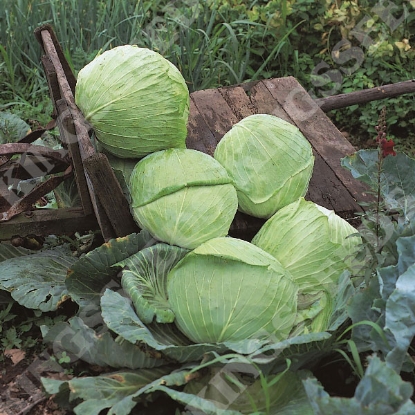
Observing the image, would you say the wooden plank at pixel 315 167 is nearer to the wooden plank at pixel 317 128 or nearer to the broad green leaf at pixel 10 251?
the wooden plank at pixel 317 128

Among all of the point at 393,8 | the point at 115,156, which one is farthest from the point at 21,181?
the point at 393,8

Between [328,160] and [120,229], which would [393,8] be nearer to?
[328,160]

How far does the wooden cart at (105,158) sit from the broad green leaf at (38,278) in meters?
0.13

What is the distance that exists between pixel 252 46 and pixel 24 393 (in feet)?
10.2

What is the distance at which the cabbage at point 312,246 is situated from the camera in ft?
6.81

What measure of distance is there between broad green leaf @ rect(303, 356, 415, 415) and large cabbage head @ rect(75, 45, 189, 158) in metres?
1.19

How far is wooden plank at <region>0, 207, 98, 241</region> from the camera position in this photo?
2322 mm

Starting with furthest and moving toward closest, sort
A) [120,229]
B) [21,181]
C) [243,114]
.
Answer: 1. [243,114]
2. [21,181]
3. [120,229]

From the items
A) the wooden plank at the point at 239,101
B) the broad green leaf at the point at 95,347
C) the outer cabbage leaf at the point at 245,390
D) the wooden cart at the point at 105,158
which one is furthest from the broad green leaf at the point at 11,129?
the outer cabbage leaf at the point at 245,390

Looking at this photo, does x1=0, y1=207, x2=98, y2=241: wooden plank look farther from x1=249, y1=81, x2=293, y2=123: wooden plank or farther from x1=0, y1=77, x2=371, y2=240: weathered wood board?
x1=249, y1=81, x2=293, y2=123: wooden plank

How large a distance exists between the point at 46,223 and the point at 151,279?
0.56 meters

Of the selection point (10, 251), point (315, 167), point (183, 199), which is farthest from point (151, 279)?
point (315, 167)

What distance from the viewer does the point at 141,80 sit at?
2273mm

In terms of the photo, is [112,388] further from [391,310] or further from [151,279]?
[391,310]
